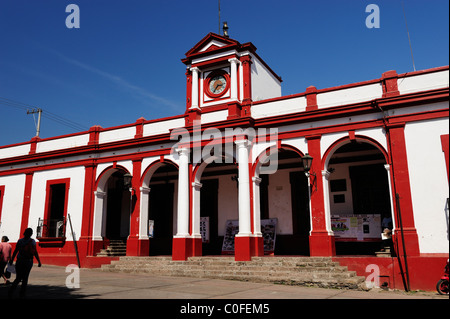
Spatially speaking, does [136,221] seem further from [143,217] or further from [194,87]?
[194,87]

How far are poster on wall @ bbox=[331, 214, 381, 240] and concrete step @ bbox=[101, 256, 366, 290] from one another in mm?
2824

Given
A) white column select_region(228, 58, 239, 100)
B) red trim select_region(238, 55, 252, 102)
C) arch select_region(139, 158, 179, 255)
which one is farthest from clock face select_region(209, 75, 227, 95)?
arch select_region(139, 158, 179, 255)

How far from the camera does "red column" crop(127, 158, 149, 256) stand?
14.6 m

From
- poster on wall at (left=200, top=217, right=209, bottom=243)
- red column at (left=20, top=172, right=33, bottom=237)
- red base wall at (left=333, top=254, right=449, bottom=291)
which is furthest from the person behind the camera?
red column at (left=20, top=172, right=33, bottom=237)

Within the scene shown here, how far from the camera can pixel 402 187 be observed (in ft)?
36.0

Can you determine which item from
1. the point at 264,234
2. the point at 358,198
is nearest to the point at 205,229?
the point at 264,234

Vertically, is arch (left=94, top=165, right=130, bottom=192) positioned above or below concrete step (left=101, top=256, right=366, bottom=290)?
above

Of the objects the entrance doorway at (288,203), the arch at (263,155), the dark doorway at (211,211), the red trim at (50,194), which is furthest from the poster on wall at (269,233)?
the red trim at (50,194)

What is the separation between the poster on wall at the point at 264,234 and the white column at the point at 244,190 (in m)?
2.33

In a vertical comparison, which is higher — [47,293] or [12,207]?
[12,207]

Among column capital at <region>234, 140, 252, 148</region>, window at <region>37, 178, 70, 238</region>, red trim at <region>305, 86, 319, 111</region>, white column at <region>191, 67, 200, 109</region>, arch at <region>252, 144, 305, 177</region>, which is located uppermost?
white column at <region>191, 67, 200, 109</region>

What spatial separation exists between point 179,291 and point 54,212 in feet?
35.8

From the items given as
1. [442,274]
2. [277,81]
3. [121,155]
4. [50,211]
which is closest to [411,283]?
[442,274]

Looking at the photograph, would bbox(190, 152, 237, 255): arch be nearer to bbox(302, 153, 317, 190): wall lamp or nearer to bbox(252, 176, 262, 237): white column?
bbox(252, 176, 262, 237): white column
